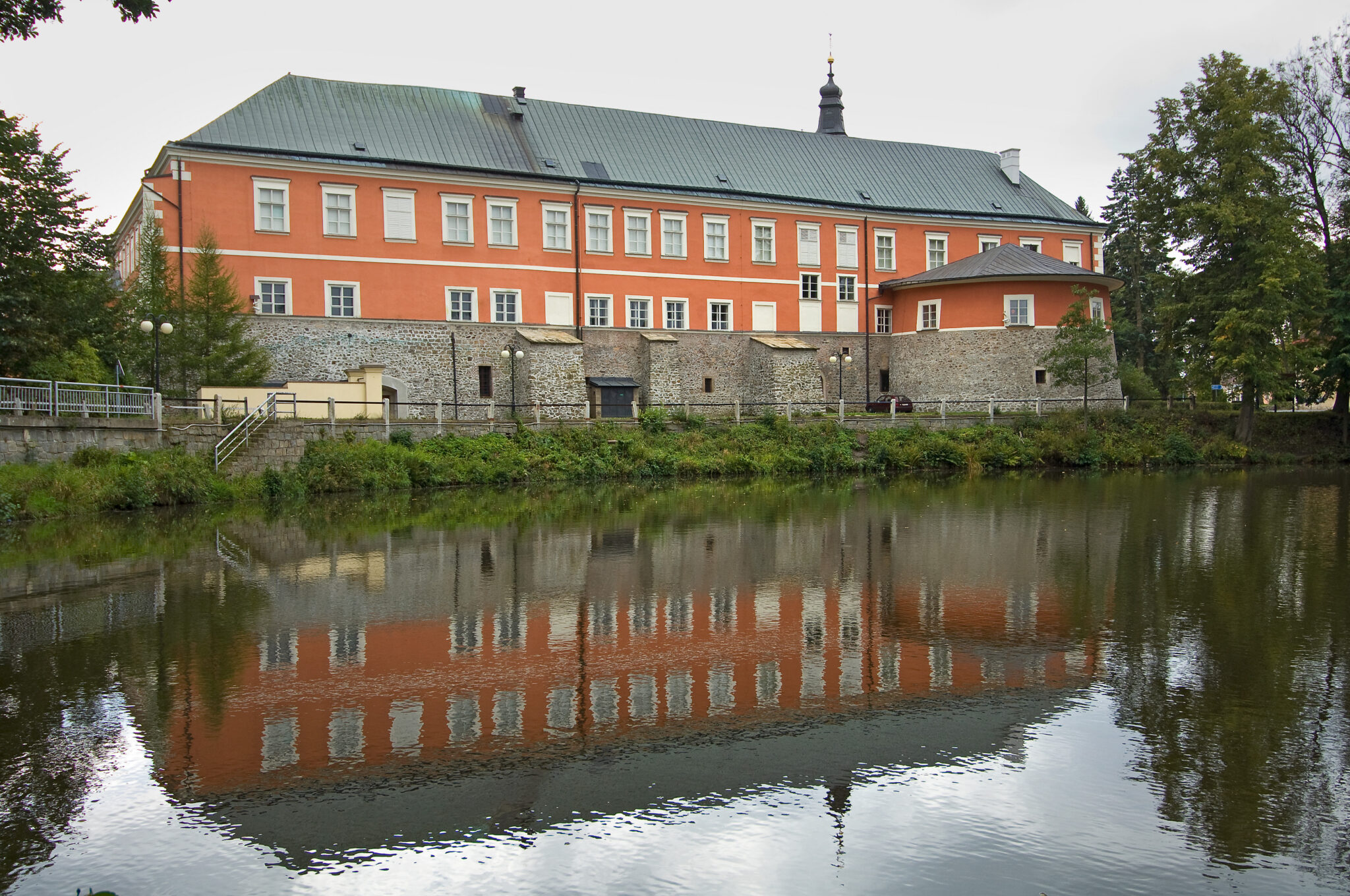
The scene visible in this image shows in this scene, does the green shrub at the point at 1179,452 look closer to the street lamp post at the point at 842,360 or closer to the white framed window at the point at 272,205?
the street lamp post at the point at 842,360

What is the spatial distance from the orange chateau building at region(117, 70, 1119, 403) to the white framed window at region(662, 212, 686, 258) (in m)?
0.11

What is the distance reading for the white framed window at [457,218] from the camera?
37.8 m

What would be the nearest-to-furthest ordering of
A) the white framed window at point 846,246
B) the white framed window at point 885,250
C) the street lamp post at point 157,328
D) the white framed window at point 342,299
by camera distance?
the street lamp post at point 157,328 < the white framed window at point 342,299 < the white framed window at point 846,246 < the white framed window at point 885,250

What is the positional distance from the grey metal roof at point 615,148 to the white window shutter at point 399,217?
131cm

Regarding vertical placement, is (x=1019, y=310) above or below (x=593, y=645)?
above

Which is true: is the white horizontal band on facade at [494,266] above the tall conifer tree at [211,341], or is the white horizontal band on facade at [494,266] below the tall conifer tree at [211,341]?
above

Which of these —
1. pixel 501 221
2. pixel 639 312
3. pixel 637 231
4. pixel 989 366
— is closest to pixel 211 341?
pixel 501 221

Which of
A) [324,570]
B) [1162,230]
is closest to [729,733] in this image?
[324,570]

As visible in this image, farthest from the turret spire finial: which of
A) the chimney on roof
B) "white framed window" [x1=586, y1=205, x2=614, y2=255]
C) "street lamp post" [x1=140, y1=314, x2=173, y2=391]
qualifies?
"street lamp post" [x1=140, y1=314, x2=173, y2=391]

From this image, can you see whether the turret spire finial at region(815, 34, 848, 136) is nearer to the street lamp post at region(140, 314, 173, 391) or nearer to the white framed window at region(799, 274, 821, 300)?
the white framed window at region(799, 274, 821, 300)

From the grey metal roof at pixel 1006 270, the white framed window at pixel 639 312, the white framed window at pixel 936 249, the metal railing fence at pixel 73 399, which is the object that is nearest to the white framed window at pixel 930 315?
the grey metal roof at pixel 1006 270

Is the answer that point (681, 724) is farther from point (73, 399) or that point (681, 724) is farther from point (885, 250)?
point (885, 250)

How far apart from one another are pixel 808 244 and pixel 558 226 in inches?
444

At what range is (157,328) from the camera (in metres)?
30.5
